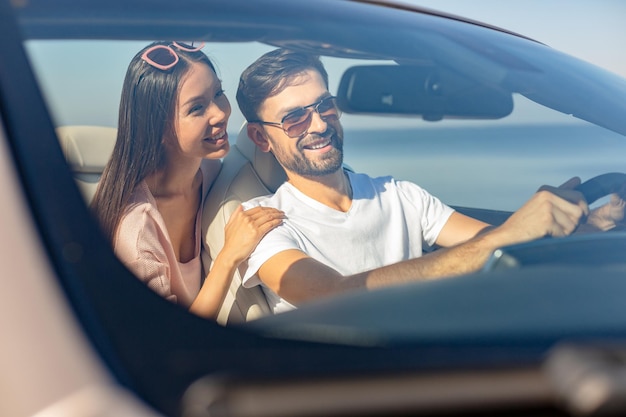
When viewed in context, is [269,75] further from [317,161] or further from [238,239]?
[238,239]

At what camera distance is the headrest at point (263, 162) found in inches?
66.6

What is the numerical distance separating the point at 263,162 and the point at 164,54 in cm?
32

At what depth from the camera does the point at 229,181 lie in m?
1.75

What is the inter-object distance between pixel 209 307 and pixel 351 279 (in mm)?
242

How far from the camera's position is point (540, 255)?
146 cm

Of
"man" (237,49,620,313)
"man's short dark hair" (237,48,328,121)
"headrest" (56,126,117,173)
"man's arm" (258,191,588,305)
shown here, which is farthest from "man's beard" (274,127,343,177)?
"headrest" (56,126,117,173)

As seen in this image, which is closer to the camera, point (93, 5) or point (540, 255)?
point (540, 255)

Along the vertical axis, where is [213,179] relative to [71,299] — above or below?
below

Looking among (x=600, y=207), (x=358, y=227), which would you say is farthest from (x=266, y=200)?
(x=600, y=207)

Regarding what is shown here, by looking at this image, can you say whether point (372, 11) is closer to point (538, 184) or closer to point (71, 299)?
point (538, 184)

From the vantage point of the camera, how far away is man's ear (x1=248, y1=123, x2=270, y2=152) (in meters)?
1.76

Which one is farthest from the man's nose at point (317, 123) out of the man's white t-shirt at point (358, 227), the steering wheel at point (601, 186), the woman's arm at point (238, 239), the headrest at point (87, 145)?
the steering wheel at point (601, 186)

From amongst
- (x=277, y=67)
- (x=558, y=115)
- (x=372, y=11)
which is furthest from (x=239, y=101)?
(x=558, y=115)

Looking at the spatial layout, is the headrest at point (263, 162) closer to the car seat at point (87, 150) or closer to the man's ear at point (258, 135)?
the man's ear at point (258, 135)
